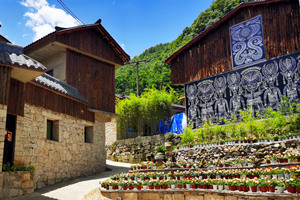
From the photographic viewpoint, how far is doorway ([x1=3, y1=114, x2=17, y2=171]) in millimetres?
9172

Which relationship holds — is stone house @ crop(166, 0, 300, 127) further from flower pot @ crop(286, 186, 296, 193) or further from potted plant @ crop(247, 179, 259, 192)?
flower pot @ crop(286, 186, 296, 193)

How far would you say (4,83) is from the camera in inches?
338

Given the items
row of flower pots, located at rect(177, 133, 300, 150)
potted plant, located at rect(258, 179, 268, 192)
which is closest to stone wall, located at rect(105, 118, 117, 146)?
row of flower pots, located at rect(177, 133, 300, 150)

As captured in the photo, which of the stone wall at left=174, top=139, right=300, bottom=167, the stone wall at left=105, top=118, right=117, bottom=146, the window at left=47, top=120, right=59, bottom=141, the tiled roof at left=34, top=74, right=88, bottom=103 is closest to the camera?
the tiled roof at left=34, top=74, right=88, bottom=103

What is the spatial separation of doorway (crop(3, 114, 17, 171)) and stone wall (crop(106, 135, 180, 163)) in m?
10.0

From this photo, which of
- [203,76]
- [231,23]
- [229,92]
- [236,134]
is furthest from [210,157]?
[231,23]

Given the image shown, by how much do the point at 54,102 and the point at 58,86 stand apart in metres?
0.80

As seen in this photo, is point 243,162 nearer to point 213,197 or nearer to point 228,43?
point 213,197

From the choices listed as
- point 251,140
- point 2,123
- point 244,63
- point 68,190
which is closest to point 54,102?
point 68,190

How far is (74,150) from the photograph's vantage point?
13758mm

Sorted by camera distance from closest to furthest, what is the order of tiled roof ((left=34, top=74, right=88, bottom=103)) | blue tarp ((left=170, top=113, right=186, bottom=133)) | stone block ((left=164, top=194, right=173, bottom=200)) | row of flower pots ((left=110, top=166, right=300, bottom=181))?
row of flower pots ((left=110, top=166, right=300, bottom=181))
stone block ((left=164, top=194, right=173, bottom=200))
tiled roof ((left=34, top=74, right=88, bottom=103))
blue tarp ((left=170, top=113, right=186, bottom=133))

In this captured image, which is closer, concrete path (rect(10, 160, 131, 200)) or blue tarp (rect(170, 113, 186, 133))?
concrete path (rect(10, 160, 131, 200))

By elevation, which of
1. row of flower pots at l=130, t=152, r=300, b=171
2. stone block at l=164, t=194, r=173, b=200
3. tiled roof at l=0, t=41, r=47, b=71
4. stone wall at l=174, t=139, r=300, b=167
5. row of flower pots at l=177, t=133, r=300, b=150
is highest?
tiled roof at l=0, t=41, r=47, b=71

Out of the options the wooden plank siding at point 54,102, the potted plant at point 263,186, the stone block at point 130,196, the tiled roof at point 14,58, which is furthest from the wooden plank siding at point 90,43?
the potted plant at point 263,186
